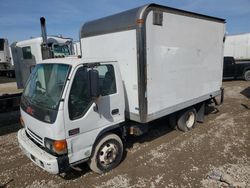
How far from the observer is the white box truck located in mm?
3226

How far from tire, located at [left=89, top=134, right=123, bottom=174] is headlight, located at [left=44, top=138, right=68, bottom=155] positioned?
685mm

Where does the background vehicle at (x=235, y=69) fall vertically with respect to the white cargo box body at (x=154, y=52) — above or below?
below

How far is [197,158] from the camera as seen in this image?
4.50 m

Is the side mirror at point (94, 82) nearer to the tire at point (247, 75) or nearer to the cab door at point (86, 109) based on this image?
the cab door at point (86, 109)

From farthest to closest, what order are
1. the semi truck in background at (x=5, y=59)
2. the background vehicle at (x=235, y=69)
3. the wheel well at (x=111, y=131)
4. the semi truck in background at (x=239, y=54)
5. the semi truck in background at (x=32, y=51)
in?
1. the semi truck in background at (x=5, y=59)
2. the semi truck in background at (x=239, y=54)
3. the background vehicle at (x=235, y=69)
4. the semi truck in background at (x=32, y=51)
5. the wheel well at (x=111, y=131)

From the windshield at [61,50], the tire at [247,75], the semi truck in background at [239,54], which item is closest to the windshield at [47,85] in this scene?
the windshield at [61,50]

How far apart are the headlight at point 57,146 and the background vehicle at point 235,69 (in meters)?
14.7

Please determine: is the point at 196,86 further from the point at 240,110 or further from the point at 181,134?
the point at 240,110

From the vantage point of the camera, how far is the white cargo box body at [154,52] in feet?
12.6

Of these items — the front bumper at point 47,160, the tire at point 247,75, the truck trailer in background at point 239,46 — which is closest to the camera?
the front bumper at point 47,160

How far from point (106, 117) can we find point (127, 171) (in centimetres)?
123

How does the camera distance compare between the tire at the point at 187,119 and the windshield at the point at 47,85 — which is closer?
the windshield at the point at 47,85

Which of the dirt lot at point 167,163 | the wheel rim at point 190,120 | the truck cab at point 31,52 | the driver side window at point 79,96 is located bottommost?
the dirt lot at point 167,163

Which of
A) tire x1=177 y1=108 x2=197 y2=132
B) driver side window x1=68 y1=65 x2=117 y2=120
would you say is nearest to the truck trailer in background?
tire x1=177 y1=108 x2=197 y2=132
